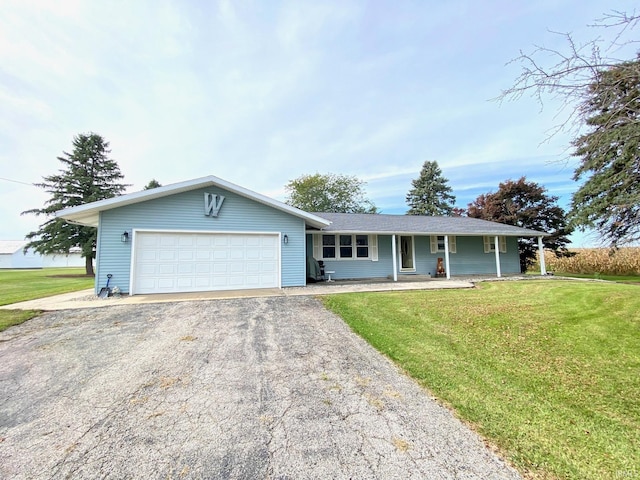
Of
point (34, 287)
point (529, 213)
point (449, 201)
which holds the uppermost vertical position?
point (449, 201)

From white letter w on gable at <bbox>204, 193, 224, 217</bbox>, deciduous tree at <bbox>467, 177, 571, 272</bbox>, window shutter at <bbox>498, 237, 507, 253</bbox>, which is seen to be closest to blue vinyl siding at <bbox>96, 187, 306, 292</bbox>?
white letter w on gable at <bbox>204, 193, 224, 217</bbox>

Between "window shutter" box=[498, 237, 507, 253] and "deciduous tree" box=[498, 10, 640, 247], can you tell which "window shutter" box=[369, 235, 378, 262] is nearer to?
"window shutter" box=[498, 237, 507, 253]

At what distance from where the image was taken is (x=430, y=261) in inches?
541

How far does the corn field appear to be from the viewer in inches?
634

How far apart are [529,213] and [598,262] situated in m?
4.86

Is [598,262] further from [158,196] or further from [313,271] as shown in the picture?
[158,196]

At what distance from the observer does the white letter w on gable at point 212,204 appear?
934 centimetres

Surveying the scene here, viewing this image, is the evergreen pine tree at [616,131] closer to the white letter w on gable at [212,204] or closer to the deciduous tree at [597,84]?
the deciduous tree at [597,84]

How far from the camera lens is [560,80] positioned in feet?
9.89

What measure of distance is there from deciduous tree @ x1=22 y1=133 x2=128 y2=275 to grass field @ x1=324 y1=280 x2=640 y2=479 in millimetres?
23671

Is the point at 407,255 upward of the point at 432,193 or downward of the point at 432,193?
downward

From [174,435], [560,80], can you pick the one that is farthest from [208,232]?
[560,80]

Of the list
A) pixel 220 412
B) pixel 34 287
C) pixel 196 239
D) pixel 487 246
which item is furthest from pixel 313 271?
pixel 34 287

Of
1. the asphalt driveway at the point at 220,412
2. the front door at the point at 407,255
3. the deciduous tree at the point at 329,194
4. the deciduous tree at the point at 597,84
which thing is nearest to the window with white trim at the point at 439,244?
the front door at the point at 407,255
